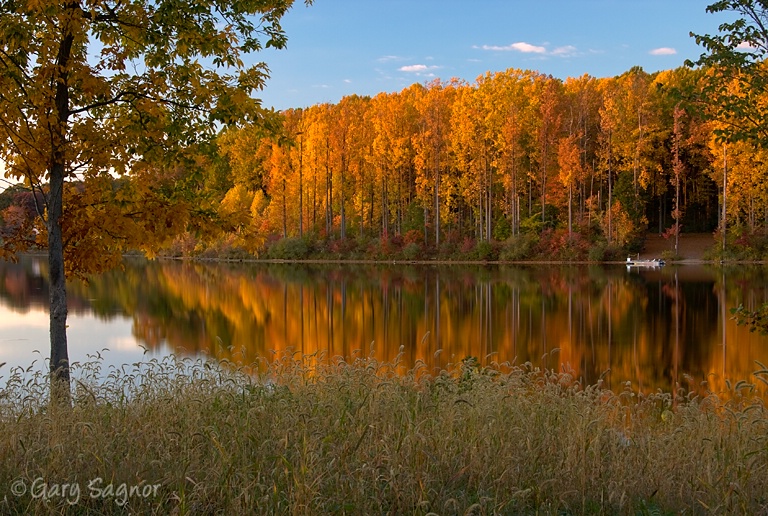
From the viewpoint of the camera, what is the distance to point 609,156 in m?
48.6

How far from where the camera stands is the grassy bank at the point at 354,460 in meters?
4.04

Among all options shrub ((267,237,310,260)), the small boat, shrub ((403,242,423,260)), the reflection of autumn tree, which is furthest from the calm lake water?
shrub ((267,237,310,260))

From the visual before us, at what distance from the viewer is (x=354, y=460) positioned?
459cm

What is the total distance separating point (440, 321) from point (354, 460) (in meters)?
15.6

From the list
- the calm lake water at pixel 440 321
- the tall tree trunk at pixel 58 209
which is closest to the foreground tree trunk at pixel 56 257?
the tall tree trunk at pixel 58 209

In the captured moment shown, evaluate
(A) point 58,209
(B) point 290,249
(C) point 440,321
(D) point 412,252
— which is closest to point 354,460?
(A) point 58,209

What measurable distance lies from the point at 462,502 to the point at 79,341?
1514cm

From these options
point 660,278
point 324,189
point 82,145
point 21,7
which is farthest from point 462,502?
point 324,189

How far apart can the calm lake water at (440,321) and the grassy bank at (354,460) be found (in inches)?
103

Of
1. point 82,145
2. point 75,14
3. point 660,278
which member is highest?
point 75,14

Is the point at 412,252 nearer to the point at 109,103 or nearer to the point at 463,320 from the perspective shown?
the point at 463,320

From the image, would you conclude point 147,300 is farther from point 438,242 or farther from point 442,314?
point 438,242

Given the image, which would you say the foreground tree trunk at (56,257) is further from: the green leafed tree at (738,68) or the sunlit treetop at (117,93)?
the green leafed tree at (738,68)

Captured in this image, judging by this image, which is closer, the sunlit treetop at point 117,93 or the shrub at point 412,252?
the sunlit treetop at point 117,93
